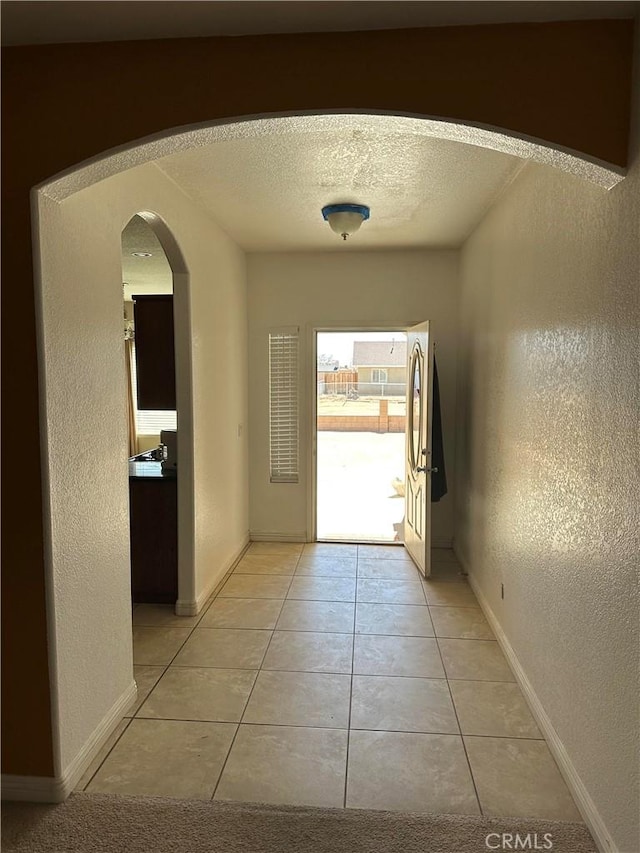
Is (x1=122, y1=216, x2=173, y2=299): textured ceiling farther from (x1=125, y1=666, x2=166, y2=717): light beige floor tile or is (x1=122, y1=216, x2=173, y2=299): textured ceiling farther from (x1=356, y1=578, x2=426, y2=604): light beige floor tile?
(x1=356, y1=578, x2=426, y2=604): light beige floor tile

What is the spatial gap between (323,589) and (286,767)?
73.3 inches

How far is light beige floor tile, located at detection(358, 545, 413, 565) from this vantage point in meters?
4.76

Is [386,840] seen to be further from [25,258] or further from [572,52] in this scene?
[572,52]

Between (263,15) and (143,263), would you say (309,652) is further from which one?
(143,263)

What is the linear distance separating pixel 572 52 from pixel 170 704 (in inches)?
116

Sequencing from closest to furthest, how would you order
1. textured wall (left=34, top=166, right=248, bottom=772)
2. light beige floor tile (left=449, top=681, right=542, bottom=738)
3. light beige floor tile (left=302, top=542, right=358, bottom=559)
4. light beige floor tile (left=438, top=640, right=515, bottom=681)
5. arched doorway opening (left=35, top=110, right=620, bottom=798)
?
1. arched doorway opening (left=35, top=110, right=620, bottom=798)
2. textured wall (left=34, top=166, right=248, bottom=772)
3. light beige floor tile (left=449, top=681, right=542, bottom=738)
4. light beige floor tile (left=438, top=640, right=515, bottom=681)
5. light beige floor tile (left=302, top=542, right=358, bottom=559)

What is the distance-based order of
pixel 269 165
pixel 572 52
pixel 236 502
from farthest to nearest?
pixel 236 502
pixel 269 165
pixel 572 52

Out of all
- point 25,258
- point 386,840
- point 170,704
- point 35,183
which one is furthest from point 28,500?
point 386,840

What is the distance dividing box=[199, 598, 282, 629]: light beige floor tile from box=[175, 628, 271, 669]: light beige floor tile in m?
0.08

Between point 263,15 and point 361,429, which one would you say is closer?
point 263,15

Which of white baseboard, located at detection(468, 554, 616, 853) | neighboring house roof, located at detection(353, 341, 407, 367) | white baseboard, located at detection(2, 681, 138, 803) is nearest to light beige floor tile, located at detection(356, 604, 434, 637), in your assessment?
white baseboard, located at detection(468, 554, 616, 853)

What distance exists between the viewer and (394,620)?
3531mm

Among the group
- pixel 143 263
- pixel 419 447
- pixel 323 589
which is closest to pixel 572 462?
pixel 323 589

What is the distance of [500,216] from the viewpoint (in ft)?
11.1
